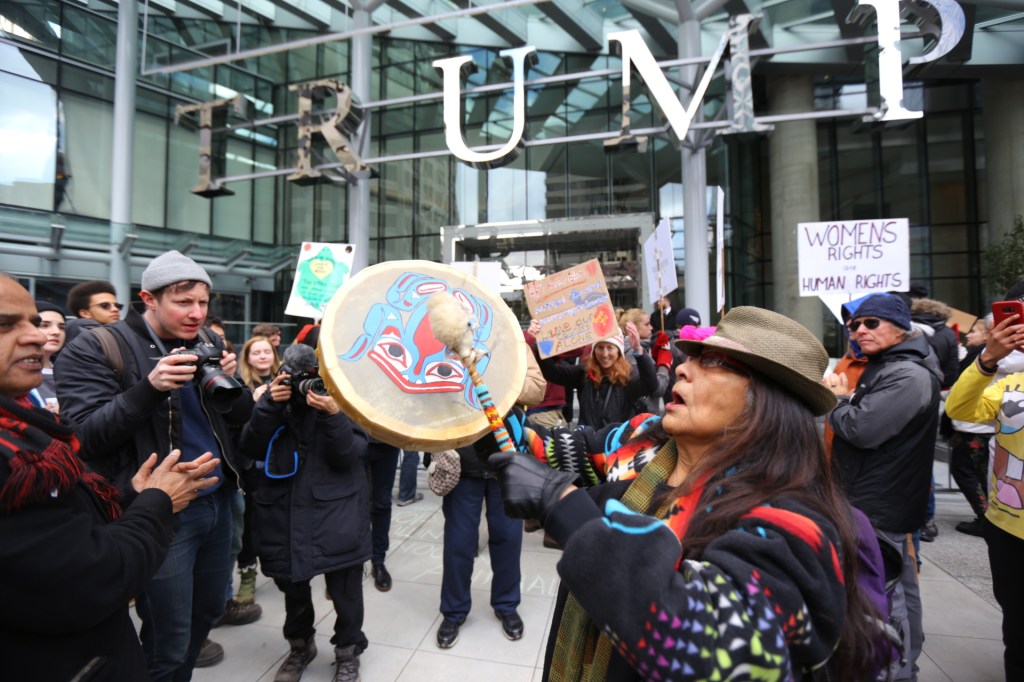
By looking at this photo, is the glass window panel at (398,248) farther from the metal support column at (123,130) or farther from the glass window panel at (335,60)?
the metal support column at (123,130)

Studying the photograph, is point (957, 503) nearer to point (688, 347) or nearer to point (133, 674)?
point (688, 347)

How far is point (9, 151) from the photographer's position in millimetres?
13438

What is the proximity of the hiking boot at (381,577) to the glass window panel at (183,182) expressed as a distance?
1600cm

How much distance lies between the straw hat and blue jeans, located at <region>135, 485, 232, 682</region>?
2117 millimetres

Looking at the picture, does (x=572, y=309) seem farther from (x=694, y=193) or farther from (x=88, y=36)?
(x=88, y=36)

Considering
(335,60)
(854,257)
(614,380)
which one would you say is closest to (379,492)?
(614,380)

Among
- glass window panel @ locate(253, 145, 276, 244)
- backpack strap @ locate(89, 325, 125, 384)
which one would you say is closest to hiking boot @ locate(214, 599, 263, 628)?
backpack strap @ locate(89, 325, 125, 384)

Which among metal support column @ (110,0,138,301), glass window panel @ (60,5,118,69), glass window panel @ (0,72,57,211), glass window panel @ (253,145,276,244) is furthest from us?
glass window panel @ (253,145,276,244)

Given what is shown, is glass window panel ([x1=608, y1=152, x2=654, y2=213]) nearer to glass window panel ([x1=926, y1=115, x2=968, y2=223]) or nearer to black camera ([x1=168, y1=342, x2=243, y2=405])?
glass window panel ([x1=926, y1=115, x2=968, y2=223])

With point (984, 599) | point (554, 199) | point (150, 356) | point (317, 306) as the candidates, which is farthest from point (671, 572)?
point (554, 199)

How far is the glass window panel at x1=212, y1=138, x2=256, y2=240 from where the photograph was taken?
1808 cm

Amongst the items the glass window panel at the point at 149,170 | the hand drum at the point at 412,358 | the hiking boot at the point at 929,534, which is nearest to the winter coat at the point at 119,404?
the hand drum at the point at 412,358

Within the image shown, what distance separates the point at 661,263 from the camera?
5.73 metres

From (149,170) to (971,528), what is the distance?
66.5 feet
